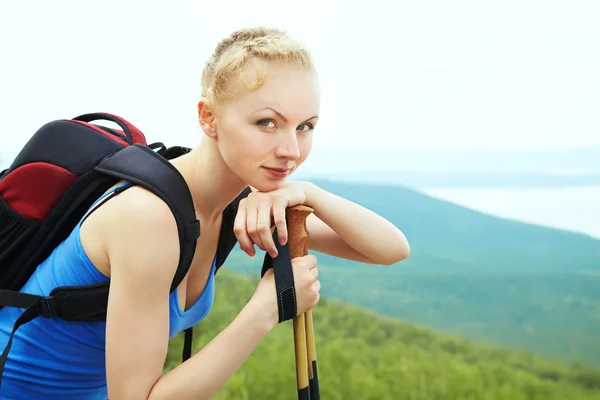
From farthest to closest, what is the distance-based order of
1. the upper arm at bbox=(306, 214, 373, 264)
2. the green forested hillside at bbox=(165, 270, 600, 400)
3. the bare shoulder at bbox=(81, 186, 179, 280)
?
the green forested hillside at bbox=(165, 270, 600, 400) < the upper arm at bbox=(306, 214, 373, 264) < the bare shoulder at bbox=(81, 186, 179, 280)

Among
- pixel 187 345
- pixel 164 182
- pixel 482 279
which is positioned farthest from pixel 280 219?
pixel 482 279

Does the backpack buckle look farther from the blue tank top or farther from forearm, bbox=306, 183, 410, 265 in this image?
forearm, bbox=306, 183, 410, 265

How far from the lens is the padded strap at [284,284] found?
1391mm

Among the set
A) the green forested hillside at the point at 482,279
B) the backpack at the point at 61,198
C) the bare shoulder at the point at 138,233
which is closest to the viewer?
the bare shoulder at the point at 138,233

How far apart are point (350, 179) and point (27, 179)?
4364 millimetres

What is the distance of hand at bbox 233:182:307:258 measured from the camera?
54.8 inches

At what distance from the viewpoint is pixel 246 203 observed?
4.72ft

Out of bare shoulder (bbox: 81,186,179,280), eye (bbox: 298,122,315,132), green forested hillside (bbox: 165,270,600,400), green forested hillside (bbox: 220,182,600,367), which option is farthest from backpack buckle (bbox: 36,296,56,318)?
green forested hillside (bbox: 220,182,600,367)

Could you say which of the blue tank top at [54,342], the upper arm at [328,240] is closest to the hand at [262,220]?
the blue tank top at [54,342]

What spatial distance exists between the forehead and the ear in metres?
0.08

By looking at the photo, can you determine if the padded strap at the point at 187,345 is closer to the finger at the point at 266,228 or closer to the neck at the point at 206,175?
the neck at the point at 206,175

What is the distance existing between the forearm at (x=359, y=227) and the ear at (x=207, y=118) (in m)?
0.26

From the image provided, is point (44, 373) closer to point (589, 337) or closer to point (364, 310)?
point (364, 310)

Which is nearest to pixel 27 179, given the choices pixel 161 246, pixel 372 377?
pixel 161 246
